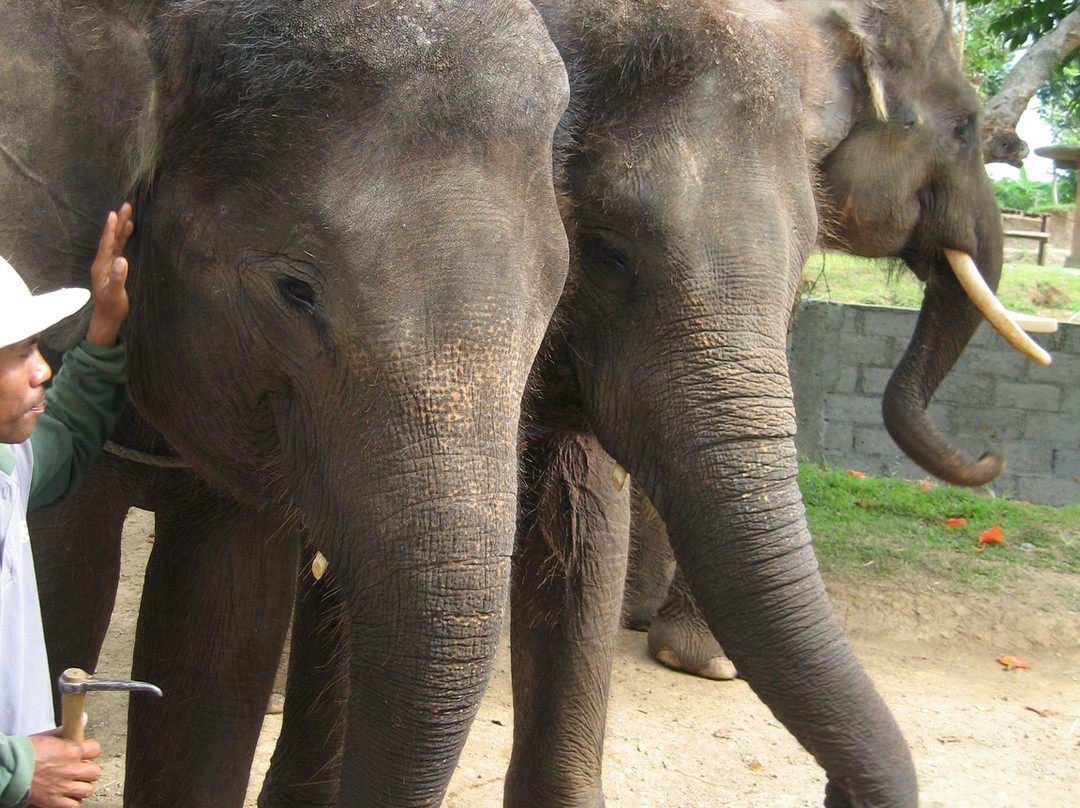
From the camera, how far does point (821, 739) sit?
2.54 meters

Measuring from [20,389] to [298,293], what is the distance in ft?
1.53

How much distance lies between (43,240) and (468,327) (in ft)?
2.54

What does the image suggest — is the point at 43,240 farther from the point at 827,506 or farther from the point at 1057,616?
the point at 827,506

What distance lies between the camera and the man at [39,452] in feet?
5.98

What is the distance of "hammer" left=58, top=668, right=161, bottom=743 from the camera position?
1663 mm

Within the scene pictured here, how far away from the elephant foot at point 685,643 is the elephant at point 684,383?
1849mm

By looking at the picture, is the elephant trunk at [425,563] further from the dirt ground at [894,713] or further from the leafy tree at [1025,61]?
the leafy tree at [1025,61]

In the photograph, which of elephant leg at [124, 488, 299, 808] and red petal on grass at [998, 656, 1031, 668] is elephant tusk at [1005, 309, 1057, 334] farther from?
elephant leg at [124, 488, 299, 808]

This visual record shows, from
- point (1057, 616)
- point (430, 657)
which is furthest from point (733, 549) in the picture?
point (1057, 616)

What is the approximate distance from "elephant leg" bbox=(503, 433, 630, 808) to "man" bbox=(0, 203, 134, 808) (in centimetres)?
128

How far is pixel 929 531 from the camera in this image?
21.9ft

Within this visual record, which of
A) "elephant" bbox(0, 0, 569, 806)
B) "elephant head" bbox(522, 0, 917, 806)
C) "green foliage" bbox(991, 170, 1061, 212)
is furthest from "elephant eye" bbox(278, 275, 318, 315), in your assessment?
"green foliage" bbox(991, 170, 1061, 212)

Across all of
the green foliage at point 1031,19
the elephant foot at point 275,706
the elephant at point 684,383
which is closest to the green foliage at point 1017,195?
the green foliage at point 1031,19

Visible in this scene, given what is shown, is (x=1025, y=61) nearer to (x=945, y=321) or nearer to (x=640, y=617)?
(x=945, y=321)
